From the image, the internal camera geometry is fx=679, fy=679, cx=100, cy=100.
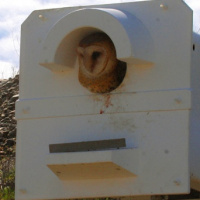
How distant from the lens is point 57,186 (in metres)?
5.40

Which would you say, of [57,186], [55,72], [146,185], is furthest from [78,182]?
[55,72]

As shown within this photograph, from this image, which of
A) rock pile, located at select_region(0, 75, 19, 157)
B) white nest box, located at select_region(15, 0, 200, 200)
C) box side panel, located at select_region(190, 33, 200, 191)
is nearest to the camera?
white nest box, located at select_region(15, 0, 200, 200)

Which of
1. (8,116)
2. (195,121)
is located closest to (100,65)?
(195,121)

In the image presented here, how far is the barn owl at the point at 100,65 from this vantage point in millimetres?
5277

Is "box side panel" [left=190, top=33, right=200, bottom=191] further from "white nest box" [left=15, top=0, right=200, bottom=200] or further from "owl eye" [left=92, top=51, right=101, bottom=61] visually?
"owl eye" [left=92, top=51, right=101, bottom=61]

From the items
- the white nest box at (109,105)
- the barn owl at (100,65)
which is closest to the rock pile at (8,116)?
the white nest box at (109,105)

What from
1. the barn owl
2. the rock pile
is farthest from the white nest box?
the rock pile

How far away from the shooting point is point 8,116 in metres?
10.0

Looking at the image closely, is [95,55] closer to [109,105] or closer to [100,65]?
[100,65]

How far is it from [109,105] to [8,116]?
4.97 metres

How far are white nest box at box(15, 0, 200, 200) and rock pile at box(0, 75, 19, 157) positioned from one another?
3500 mm

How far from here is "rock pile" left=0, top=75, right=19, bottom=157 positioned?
30.1ft

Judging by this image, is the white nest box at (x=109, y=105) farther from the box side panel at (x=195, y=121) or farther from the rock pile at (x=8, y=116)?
the rock pile at (x=8, y=116)

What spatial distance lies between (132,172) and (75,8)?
1.44 metres
